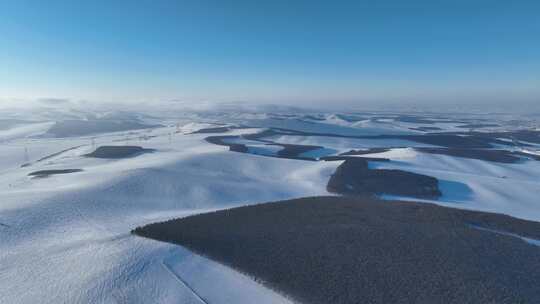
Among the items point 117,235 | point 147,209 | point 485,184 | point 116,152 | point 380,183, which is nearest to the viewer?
point 117,235

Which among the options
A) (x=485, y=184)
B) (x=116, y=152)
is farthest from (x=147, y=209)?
(x=485, y=184)

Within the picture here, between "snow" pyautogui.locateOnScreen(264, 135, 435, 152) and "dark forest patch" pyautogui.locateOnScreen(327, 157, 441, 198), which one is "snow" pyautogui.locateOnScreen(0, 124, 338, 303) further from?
"snow" pyautogui.locateOnScreen(264, 135, 435, 152)

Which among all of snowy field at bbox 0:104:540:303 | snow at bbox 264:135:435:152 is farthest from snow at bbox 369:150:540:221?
snow at bbox 264:135:435:152

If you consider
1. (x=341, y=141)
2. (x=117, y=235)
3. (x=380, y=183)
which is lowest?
(x=341, y=141)

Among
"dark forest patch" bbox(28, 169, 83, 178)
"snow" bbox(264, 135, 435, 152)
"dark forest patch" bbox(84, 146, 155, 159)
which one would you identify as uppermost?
"dark forest patch" bbox(84, 146, 155, 159)

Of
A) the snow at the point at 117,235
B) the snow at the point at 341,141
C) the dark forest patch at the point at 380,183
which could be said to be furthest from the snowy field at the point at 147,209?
the snow at the point at 341,141

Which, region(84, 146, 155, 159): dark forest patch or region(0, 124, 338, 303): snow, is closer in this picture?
region(0, 124, 338, 303): snow

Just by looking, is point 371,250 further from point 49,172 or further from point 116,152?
point 116,152

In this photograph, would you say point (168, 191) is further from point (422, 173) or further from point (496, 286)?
point (422, 173)

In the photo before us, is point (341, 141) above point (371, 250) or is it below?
below
